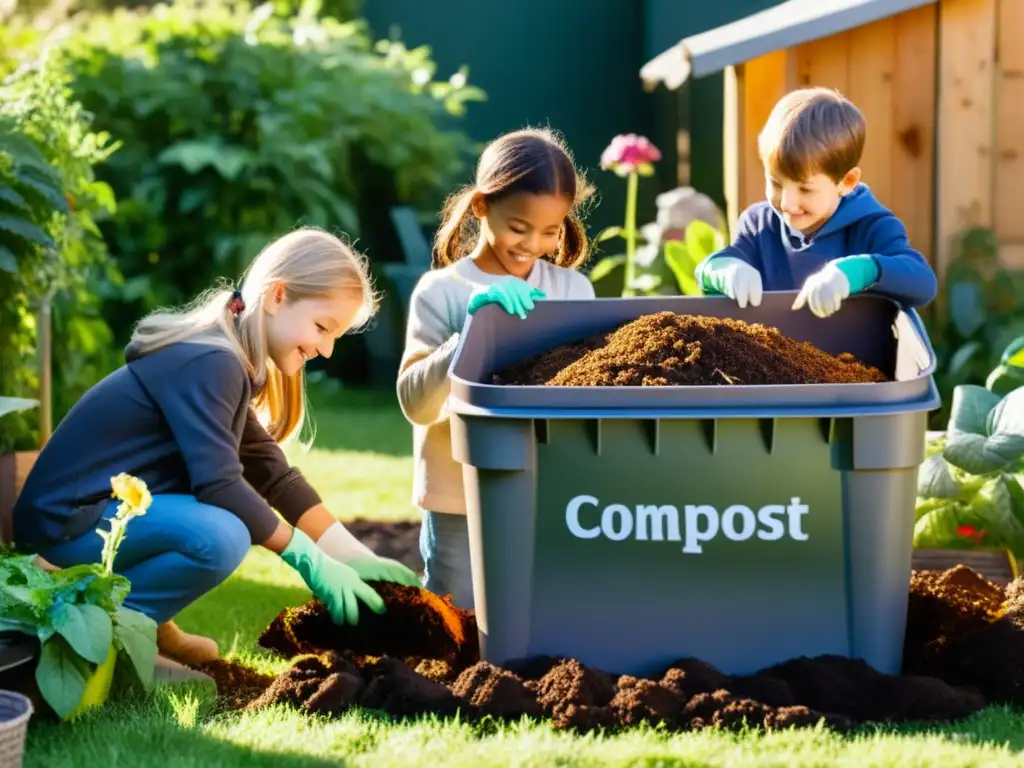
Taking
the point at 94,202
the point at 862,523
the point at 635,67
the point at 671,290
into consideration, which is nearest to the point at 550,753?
the point at 862,523

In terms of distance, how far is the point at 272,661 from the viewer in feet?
10.8

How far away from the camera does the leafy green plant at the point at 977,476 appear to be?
3551mm

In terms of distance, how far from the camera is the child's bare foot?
3.20 m

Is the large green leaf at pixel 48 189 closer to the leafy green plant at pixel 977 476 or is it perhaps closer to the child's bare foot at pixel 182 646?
the child's bare foot at pixel 182 646

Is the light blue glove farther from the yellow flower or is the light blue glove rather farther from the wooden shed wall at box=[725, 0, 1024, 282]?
the wooden shed wall at box=[725, 0, 1024, 282]

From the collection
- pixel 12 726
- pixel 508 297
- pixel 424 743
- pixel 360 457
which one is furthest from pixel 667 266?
pixel 12 726

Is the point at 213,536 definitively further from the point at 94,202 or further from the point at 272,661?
the point at 94,202

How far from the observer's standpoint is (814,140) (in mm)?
3176

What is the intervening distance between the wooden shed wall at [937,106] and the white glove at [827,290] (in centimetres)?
267

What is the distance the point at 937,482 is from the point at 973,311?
1.90 meters

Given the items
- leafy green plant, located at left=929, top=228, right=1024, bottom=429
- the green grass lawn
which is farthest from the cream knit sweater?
leafy green plant, located at left=929, top=228, right=1024, bottom=429

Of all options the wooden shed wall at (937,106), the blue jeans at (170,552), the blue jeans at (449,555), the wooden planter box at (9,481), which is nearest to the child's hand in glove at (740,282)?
the blue jeans at (449,555)

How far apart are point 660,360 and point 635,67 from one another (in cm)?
705

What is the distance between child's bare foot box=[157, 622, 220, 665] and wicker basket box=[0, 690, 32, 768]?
2.28 ft
